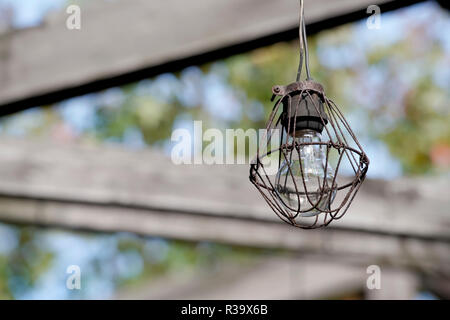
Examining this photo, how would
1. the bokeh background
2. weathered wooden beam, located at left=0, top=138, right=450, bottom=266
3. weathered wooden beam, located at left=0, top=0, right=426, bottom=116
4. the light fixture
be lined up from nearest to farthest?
the light fixture, weathered wooden beam, located at left=0, top=0, right=426, bottom=116, weathered wooden beam, located at left=0, top=138, right=450, bottom=266, the bokeh background

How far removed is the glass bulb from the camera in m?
1.60

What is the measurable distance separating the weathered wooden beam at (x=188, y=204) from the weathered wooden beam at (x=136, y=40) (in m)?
0.38

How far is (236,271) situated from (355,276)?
0.52 meters

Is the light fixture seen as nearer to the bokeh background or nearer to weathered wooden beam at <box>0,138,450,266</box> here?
weathered wooden beam at <box>0,138,450,266</box>

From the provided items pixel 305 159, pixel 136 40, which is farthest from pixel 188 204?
pixel 305 159

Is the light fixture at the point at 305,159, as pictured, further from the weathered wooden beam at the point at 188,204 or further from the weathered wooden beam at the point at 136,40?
the weathered wooden beam at the point at 188,204

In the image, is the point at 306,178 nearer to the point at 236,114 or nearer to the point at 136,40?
the point at 136,40

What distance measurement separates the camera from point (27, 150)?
113 inches

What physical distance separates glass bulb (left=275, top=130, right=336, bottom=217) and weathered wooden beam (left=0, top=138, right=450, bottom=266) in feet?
4.11

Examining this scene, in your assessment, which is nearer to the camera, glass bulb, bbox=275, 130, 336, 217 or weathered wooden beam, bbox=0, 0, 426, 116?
glass bulb, bbox=275, 130, 336, 217

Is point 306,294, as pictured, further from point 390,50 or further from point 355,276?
point 390,50

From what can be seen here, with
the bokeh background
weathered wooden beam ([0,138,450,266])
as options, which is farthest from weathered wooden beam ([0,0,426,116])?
the bokeh background

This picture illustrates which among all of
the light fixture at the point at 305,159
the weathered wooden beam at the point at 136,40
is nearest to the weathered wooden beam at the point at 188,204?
the weathered wooden beam at the point at 136,40

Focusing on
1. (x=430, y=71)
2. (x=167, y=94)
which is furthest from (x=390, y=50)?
(x=167, y=94)
